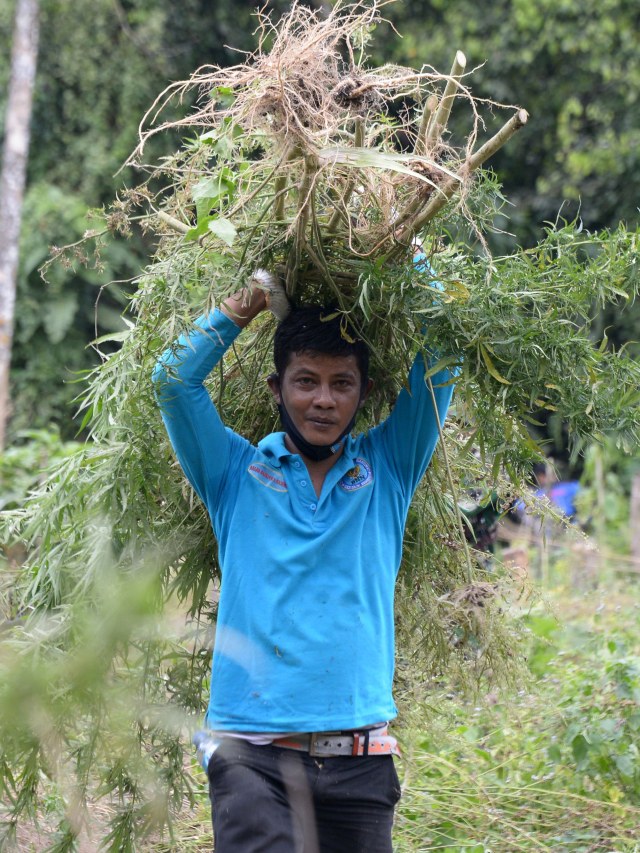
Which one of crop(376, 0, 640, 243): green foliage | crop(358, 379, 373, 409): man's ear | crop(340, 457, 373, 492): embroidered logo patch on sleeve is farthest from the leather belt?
crop(376, 0, 640, 243): green foliage

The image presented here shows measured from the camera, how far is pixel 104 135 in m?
11.3

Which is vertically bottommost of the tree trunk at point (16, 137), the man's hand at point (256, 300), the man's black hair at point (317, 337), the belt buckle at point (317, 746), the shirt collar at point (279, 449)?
the belt buckle at point (317, 746)

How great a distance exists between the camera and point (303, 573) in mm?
2293

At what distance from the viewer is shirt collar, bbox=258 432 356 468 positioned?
2465 millimetres

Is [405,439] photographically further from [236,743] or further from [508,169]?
[508,169]

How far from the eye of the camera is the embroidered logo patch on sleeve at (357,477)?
8.04ft

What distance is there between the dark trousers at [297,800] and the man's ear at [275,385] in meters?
0.80

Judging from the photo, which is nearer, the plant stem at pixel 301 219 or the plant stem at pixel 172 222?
the plant stem at pixel 301 219

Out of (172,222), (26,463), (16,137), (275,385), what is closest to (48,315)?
(16,137)

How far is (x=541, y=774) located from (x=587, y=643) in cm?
95

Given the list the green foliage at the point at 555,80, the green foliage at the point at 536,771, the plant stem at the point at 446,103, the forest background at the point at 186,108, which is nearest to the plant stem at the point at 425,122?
the plant stem at the point at 446,103

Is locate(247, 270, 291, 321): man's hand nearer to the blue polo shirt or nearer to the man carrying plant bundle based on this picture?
the man carrying plant bundle

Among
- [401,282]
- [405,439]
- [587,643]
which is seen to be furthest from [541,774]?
[401,282]

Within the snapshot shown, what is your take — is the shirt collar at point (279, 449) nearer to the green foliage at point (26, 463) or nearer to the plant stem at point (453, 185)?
the plant stem at point (453, 185)
